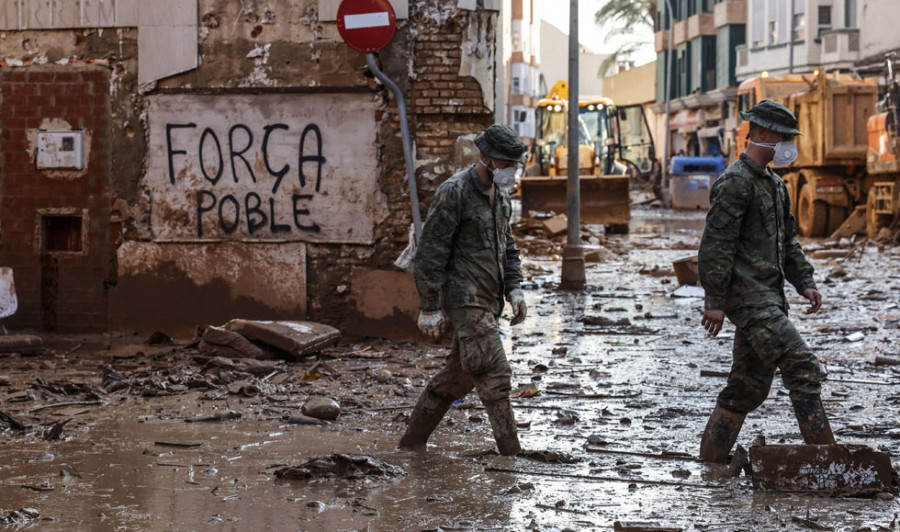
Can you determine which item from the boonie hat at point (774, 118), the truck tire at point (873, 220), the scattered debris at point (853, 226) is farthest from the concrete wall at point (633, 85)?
the boonie hat at point (774, 118)

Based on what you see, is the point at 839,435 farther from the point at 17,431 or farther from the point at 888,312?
the point at 888,312

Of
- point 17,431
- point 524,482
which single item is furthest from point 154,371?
point 524,482

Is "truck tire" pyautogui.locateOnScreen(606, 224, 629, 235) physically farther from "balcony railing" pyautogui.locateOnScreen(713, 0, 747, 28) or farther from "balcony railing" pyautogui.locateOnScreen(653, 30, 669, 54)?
"balcony railing" pyautogui.locateOnScreen(653, 30, 669, 54)

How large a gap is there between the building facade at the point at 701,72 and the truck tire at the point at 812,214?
1054 inches

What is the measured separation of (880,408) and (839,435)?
0.96 metres

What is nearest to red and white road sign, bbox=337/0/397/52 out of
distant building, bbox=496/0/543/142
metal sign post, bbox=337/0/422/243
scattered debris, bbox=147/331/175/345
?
metal sign post, bbox=337/0/422/243

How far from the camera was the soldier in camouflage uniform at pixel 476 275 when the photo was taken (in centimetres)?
617

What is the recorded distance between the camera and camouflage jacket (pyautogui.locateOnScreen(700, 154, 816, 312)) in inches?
232

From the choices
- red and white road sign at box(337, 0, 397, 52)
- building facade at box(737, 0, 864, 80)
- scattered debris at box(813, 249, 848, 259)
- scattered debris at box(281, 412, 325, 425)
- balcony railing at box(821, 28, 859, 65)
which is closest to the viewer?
scattered debris at box(281, 412, 325, 425)

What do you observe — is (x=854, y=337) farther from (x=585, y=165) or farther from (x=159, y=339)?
(x=585, y=165)

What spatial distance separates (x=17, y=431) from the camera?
703cm

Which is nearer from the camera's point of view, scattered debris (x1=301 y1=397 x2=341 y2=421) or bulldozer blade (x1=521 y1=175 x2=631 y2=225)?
scattered debris (x1=301 y1=397 x2=341 y2=421)

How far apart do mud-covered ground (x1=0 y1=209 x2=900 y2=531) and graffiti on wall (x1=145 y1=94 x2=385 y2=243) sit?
46.2 inches

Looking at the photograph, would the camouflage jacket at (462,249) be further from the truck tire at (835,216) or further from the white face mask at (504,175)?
the truck tire at (835,216)
